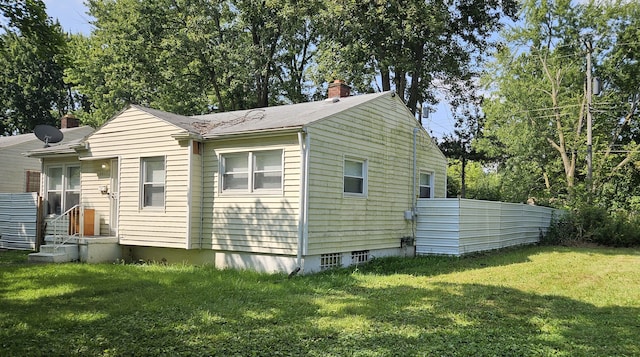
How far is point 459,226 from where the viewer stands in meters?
14.2

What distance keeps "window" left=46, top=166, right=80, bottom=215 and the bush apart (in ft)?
57.9

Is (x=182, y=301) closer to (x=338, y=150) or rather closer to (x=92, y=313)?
(x=92, y=313)

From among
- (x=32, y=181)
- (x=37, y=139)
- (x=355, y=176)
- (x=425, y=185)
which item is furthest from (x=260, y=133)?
(x=37, y=139)

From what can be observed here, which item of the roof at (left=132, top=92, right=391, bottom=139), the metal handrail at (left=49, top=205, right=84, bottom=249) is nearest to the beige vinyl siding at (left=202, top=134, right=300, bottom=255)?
the roof at (left=132, top=92, right=391, bottom=139)

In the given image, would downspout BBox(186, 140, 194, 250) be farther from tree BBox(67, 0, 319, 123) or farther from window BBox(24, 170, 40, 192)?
tree BBox(67, 0, 319, 123)

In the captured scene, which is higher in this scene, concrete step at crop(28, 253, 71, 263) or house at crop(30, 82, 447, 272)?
house at crop(30, 82, 447, 272)

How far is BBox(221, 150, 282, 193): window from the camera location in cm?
1118

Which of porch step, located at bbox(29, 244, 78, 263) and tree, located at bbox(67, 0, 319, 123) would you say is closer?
porch step, located at bbox(29, 244, 78, 263)

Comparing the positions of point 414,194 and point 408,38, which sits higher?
point 408,38

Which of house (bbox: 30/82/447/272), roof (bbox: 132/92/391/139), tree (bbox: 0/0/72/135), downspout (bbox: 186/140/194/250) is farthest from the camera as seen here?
tree (bbox: 0/0/72/135)

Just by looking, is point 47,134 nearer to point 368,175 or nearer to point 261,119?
point 261,119

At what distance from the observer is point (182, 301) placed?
7.91m

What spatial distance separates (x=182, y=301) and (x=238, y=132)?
14.9 feet

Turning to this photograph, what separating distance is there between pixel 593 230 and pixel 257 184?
1514 cm
